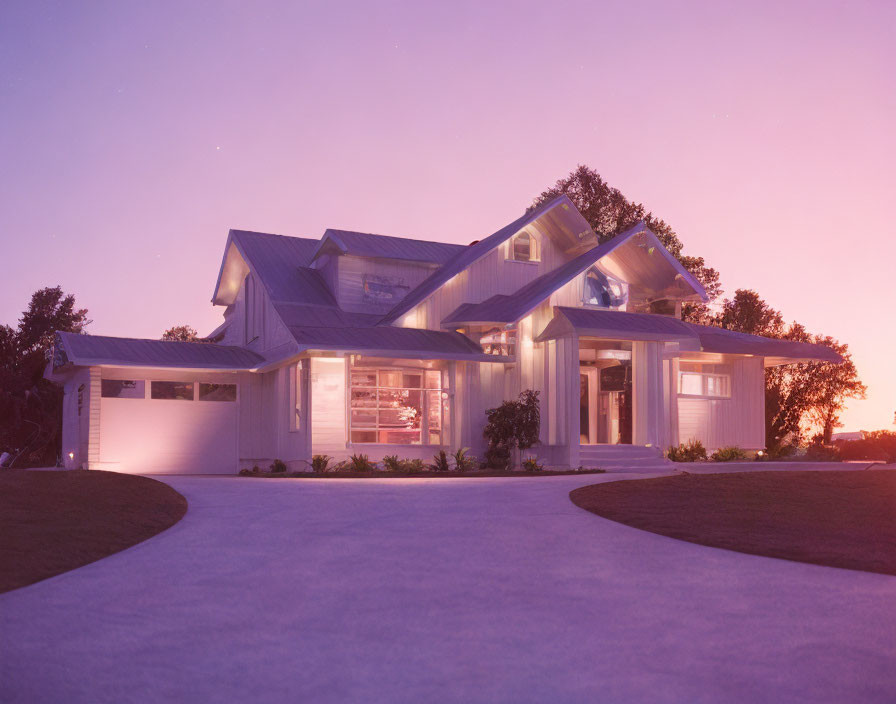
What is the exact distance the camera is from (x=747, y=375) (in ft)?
94.5

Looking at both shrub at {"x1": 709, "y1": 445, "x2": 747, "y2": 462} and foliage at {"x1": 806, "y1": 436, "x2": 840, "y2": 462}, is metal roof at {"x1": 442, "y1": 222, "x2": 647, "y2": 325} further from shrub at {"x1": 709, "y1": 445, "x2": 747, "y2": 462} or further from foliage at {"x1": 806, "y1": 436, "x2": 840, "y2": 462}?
foliage at {"x1": 806, "y1": 436, "x2": 840, "y2": 462}

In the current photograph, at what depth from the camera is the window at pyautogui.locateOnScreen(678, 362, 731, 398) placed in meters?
27.7

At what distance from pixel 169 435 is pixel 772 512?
17.2m

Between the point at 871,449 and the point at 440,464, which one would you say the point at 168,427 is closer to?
the point at 440,464

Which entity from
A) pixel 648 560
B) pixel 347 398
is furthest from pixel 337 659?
pixel 347 398

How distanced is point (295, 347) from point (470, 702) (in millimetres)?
17455

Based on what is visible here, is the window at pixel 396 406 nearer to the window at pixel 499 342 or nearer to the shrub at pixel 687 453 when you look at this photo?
the window at pixel 499 342

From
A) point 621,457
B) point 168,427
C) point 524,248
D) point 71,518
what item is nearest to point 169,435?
point 168,427

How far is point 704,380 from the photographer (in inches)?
1107

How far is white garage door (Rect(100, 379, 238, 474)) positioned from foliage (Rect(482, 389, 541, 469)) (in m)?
7.62

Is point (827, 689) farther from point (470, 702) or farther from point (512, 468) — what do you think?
point (512, 468)

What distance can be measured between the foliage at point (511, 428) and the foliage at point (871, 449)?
9.97 m

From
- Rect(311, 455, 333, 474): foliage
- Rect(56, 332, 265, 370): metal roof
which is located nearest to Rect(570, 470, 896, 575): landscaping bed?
Rect(311, 455, 333, 474): foliage

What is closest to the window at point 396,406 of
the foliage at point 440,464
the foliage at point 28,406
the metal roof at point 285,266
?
the foliage at point 440,464
